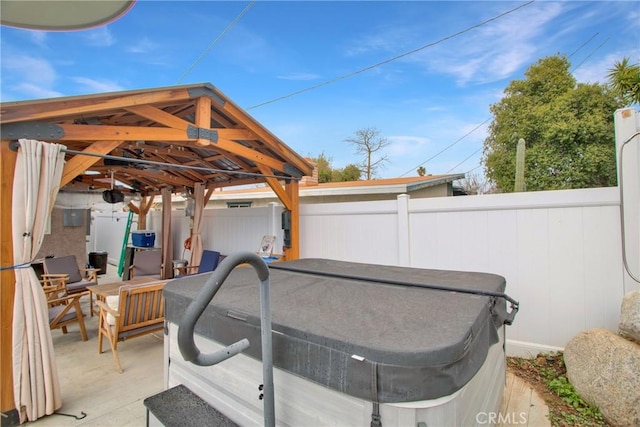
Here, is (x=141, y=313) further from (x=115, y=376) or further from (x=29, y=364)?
(x=29, y=364)

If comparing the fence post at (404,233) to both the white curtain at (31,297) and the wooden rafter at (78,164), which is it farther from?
the white curtain at (31,297)

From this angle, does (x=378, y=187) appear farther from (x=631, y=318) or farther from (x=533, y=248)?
(x=631, y=318)

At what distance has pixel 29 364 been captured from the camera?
2.66 m

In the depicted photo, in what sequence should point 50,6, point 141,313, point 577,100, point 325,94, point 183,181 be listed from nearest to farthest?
point 50,6 → point 141,313 → point 183,181 → point 577,100 → point 325,94

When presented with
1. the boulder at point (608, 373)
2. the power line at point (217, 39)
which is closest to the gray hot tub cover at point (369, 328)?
the boulder at point (608, 373)

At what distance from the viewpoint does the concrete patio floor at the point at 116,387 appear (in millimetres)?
2699

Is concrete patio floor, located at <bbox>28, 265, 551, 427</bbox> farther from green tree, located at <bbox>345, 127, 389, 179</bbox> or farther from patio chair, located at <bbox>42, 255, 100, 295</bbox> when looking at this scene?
green tree, located at <bbox>345, 127, 389, 179</bbox>

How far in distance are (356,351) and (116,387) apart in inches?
127

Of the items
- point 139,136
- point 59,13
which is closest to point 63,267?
point 139,136

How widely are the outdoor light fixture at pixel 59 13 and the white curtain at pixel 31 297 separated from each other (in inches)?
68.3

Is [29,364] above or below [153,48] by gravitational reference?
below

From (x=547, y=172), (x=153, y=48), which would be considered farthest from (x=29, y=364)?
(x=547, y=172)

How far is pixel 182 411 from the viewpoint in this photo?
6.12ft

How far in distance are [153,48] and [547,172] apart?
1353cm
